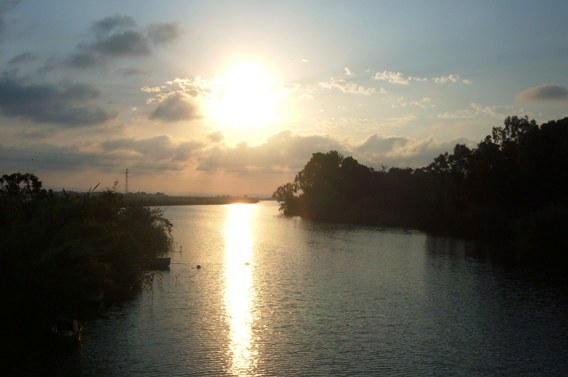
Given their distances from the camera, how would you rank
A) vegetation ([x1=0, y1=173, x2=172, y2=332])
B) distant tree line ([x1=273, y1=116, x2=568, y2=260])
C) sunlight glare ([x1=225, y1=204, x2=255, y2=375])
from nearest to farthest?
sunlight glare ([x1=225, y1=204, x2=255, y2=375]), vegetation ([x1=0, y1=173, x2=172, y2=332]), distant tree line ([x1=273, y1=116, x2=568, y2=260])

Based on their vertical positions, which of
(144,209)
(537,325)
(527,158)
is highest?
(527,158)

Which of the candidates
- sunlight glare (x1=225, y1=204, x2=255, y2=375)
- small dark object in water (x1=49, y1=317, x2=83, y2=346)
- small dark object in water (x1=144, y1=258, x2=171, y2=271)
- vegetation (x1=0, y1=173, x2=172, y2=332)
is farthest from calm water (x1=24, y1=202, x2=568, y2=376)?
vegetation (x1=0, y1=173, x2=172, y2=332)

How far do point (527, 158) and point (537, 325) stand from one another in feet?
A: 158

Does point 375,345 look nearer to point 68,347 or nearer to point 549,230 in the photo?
point 68,347

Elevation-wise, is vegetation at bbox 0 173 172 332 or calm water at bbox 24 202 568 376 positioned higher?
vegetation at bbox 0 173 172 332

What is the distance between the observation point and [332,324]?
26.9m

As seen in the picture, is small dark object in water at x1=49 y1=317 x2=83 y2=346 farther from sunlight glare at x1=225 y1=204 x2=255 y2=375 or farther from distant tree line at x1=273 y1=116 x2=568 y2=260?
distant tree line at x1=273 y1=116 x2=568 y2=260


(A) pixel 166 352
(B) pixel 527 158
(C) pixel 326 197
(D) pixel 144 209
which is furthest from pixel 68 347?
(C) pixel 326 197

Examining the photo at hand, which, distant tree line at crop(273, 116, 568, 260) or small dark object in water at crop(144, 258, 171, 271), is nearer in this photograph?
small dark object in water at crop(144, 258, 171, 271)

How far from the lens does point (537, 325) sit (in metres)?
27.8

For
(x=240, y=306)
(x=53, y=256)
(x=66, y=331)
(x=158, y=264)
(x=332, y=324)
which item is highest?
(x=53, y=256)

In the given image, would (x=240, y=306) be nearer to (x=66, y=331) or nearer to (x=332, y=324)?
(x=332, y=324)

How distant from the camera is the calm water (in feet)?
68.3

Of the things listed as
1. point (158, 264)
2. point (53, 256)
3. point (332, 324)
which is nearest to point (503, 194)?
point (158, 264)
